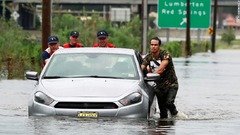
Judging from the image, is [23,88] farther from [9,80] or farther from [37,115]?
[37,115]

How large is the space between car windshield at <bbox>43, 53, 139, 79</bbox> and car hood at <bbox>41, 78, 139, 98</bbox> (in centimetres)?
38

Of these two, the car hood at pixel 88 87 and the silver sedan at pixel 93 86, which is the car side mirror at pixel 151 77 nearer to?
the silver sedan at pixel 93 86

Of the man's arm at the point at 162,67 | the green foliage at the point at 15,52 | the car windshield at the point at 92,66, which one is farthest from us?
the green foliage at the point at 15,52

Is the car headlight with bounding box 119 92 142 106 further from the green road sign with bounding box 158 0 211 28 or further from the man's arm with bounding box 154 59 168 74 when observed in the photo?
the green road sign with bounding box 158 0 211 28

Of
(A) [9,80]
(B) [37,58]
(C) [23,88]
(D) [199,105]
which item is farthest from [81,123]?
(B) [37,58]

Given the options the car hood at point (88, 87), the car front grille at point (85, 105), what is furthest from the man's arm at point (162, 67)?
the car front grille at point (85, 105)

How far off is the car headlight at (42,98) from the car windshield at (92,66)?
3.24 ft

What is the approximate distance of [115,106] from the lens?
15602mm

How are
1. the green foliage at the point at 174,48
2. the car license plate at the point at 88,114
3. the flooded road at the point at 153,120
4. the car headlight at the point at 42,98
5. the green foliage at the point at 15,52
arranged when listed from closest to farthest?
1. the flooded road at the point at 153,120
2. the car license plate at the point at 88,114
3. the car headlight at the point at 42,98
4. the green foliage at the point at 15,52
5. the green foliage at the point at 174,48

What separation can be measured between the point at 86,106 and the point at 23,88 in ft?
40.3

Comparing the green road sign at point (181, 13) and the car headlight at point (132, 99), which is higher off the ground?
the green road sign at point (181, 13)

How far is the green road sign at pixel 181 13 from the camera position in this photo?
207ft

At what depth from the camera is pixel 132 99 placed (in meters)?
15.8

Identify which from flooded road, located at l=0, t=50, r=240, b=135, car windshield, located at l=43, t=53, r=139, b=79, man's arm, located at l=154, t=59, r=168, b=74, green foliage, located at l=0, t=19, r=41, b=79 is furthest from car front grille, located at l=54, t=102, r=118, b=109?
green foliage, located at l=0, t=19, r=41, b=79
